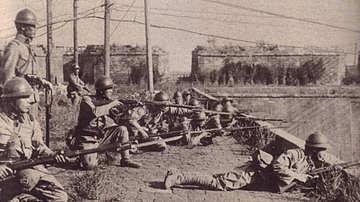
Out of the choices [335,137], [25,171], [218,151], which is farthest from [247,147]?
[335,137]

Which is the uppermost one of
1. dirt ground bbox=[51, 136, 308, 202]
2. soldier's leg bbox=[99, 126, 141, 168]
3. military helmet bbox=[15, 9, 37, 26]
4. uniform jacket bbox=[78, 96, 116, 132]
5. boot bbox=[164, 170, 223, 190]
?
military helmet bbox=[15, 9, 37, 26]

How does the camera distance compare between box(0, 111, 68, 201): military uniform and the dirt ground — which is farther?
the dirt ground

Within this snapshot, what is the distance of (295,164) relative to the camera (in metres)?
5.64

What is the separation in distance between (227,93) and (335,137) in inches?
212

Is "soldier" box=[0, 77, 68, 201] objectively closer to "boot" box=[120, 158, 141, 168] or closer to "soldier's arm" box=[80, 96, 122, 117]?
"soldier's arm" box=[80, 96, 122, 117]

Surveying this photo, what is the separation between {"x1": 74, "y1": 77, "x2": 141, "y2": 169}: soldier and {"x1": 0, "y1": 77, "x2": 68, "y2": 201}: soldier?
2.14m

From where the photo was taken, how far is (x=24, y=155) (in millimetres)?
4184

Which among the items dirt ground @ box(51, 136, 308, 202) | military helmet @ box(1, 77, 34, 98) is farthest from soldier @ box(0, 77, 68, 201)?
dirt ground @ box(51, 136, 308, 202)

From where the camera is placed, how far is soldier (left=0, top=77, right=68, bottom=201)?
13.1ft

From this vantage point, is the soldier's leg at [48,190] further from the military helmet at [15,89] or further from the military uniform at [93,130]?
the military uniform at [93,130]

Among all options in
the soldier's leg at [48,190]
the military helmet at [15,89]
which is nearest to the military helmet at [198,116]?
the soldier's leg at [48,190]

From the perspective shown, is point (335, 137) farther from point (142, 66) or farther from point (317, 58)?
point (142, 66)

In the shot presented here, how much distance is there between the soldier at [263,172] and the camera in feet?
18.2

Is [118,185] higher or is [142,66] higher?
[142,66]
